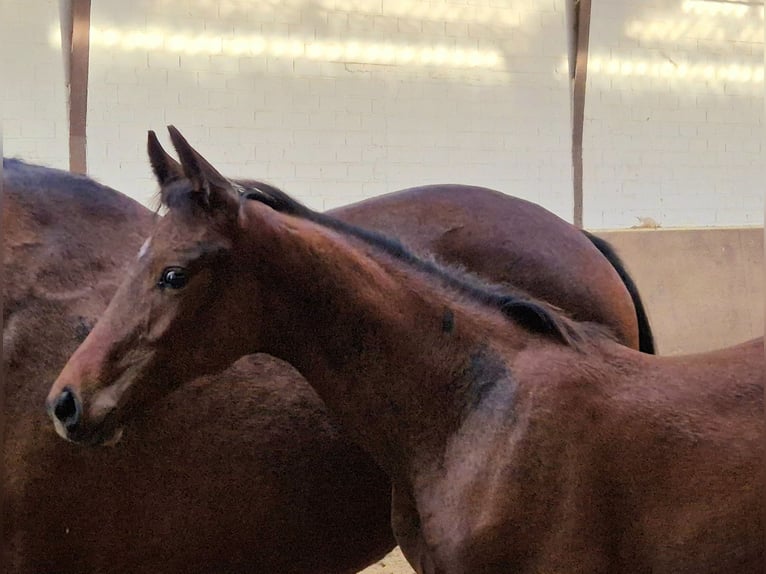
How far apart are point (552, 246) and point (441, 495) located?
101 centimetres

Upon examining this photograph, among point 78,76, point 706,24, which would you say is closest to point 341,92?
point 78,76

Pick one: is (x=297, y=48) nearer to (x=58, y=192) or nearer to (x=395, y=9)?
(x=395, y=9)

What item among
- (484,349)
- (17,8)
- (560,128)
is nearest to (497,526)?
(484,349)

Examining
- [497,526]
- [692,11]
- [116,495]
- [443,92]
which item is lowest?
[116,495]

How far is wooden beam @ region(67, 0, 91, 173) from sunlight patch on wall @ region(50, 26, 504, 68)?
11 centimetres

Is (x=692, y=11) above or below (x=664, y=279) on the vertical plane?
above

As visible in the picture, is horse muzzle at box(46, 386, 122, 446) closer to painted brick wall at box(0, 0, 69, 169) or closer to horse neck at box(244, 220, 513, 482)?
horse neck at box(244, 220, 513, 482)

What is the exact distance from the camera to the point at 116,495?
7.21 ft

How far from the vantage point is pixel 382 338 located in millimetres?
1896

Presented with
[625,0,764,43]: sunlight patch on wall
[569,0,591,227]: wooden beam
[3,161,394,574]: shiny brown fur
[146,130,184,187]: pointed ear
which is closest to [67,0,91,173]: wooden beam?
[3,161,394,574]: shiny brown fur

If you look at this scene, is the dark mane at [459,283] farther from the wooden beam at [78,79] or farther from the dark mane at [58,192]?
the wooden beam at [78,79]

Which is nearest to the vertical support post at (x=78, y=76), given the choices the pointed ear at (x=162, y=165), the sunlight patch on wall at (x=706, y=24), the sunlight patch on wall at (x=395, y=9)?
the sunlight patch on wall at (x=395, y=9)

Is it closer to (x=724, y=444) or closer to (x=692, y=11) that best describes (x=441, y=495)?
(x=724, y=444)

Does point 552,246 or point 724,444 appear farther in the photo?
point 552,246
